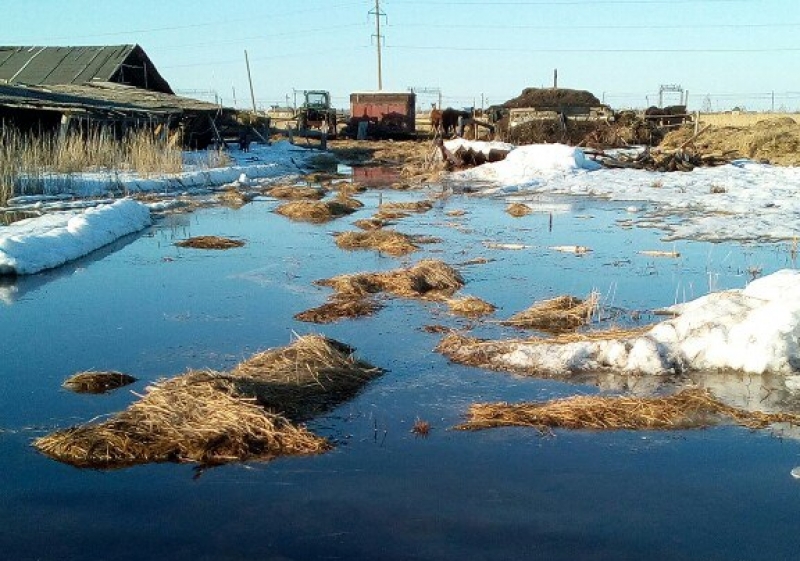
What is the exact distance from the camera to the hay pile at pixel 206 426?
434cm

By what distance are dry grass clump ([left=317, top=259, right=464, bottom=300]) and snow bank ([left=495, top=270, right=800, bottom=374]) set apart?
2.37m

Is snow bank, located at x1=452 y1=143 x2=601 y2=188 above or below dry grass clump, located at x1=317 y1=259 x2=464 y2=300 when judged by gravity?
above

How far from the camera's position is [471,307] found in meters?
7.63

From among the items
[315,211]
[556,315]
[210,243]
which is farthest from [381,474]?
[315,211]

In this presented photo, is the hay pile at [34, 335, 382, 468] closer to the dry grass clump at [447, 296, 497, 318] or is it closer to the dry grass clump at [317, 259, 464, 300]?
the dry grass clump at [447, 296, 497, 318]

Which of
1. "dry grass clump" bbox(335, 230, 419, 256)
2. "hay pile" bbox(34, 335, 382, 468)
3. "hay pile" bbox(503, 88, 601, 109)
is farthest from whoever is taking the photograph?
"hay pile" bbox(503, 88, 601, 109)

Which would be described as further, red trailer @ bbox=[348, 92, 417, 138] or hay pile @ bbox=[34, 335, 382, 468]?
red trailer @ bbox=[348, 92, 417, 138]

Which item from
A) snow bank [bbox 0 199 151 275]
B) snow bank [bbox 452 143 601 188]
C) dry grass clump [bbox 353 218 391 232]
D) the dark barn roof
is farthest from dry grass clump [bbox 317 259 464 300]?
the dark barn roof

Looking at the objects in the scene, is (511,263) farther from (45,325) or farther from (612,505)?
(612,505)

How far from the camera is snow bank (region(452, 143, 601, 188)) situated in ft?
81.5

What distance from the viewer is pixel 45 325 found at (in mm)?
7090

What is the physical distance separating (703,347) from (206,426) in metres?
3.79

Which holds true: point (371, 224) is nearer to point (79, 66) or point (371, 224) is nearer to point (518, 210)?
point (518, 210)

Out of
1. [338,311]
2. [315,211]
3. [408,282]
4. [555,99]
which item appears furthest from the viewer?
[555,99]
